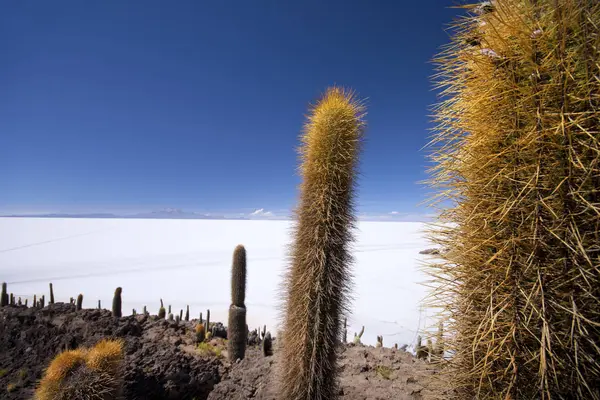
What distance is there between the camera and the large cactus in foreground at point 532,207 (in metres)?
1.08

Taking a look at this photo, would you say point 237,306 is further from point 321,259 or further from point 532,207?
point 532,207

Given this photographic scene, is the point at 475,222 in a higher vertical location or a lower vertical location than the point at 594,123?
lower

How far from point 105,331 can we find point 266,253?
97.5 feet

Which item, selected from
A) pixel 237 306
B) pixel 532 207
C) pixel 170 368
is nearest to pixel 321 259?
pixel 532 207

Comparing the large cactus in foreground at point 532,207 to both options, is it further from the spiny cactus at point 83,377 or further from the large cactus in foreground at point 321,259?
the spiny cactus at point 83,377

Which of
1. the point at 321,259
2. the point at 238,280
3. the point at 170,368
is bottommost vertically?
the point at 170,368

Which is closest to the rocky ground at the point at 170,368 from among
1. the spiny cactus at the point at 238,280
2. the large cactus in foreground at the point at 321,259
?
the large cactus in foreground at the point at 321,259

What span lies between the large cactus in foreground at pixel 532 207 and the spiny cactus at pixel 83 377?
322 centimetres

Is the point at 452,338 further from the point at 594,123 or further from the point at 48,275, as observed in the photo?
the point at 48,275

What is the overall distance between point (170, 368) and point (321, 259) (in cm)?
348

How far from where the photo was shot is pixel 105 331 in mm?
6062

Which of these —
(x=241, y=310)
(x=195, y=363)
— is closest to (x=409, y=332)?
(x=241, y=310)

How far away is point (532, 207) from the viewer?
3.84 ft

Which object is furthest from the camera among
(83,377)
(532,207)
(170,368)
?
(170,368)
